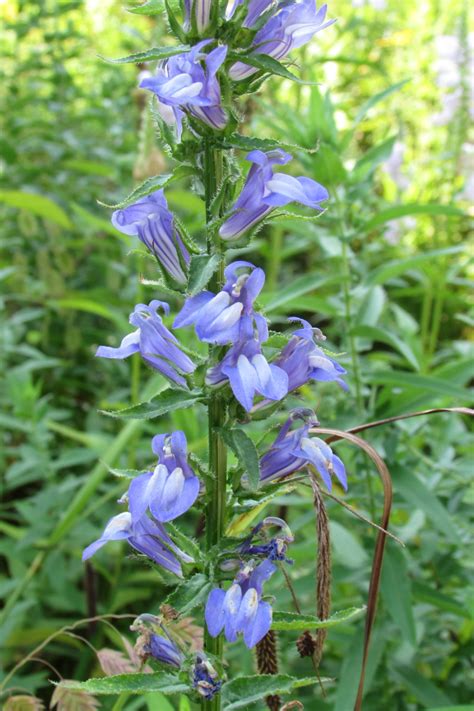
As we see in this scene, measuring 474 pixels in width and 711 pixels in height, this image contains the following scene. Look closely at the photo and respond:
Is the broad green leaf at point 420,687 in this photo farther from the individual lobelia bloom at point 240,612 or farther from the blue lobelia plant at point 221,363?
the individual lobelia bloom at point 240,612

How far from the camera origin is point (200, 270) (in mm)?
1197

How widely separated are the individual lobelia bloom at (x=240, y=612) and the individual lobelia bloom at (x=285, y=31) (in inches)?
31.4

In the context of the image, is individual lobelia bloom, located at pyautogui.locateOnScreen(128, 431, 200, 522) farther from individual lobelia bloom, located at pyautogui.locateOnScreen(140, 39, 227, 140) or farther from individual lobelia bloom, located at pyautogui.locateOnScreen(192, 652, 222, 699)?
individual lobelia bloom, located at pyautogui.locateOnScreen(140, 39, 227, 140)

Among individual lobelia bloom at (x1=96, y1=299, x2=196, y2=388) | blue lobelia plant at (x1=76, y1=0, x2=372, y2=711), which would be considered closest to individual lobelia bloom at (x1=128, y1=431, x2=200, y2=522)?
blue lobelia plant at (x1=76, y1=0, x2=372, y2=711)

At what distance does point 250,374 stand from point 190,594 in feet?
1.24

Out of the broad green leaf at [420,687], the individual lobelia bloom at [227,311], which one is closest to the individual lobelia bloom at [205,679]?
the individual lobelia bloom at [227,311]

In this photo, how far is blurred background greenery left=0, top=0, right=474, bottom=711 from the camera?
7.25ft

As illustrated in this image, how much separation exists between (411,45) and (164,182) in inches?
232

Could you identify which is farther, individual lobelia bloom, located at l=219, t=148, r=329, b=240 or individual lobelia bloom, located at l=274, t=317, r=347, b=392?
individual lobelia bloom, located at l=274, t=317, r=347, b=392

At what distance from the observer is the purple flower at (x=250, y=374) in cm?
111

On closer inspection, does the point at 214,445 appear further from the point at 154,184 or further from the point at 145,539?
the point at 154,184

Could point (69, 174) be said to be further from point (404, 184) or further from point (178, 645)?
point (178, 645)

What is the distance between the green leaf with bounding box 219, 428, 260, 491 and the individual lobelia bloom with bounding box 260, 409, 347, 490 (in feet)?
0.24

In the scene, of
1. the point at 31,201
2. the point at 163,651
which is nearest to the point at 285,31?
the point at 163,651
